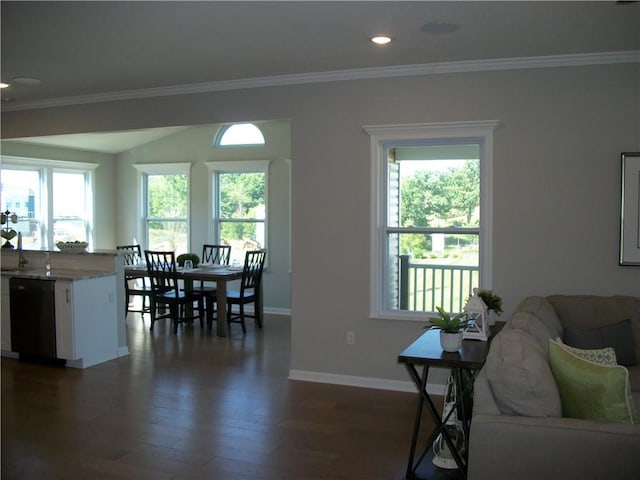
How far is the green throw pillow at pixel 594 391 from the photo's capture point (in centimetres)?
247

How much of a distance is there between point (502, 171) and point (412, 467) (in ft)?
7.86

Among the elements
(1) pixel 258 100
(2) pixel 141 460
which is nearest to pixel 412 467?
(2) pixel 141 460

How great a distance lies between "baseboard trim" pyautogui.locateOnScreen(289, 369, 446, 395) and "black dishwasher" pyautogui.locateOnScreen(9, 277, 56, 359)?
235cm

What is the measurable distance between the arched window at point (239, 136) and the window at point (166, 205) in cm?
70

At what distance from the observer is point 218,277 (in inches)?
280

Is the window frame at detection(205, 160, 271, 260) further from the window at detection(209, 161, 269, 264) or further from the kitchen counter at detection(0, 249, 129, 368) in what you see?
the kitchen counter at detection(0, 249, 129, 368)

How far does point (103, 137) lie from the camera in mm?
8867

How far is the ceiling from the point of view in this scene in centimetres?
335

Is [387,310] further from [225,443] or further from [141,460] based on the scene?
[141,460]

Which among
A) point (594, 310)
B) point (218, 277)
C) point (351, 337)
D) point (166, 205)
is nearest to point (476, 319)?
point (594, 310)

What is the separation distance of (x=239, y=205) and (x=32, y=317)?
3.74m

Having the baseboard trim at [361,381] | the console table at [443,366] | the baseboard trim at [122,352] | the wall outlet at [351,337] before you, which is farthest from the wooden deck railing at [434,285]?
the baseboard trim at [122,352]

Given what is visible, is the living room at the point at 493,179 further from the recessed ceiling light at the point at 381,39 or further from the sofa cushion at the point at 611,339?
the recessed ceiling light at the point at 381,39

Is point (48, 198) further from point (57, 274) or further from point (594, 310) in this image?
point (594, 310)
